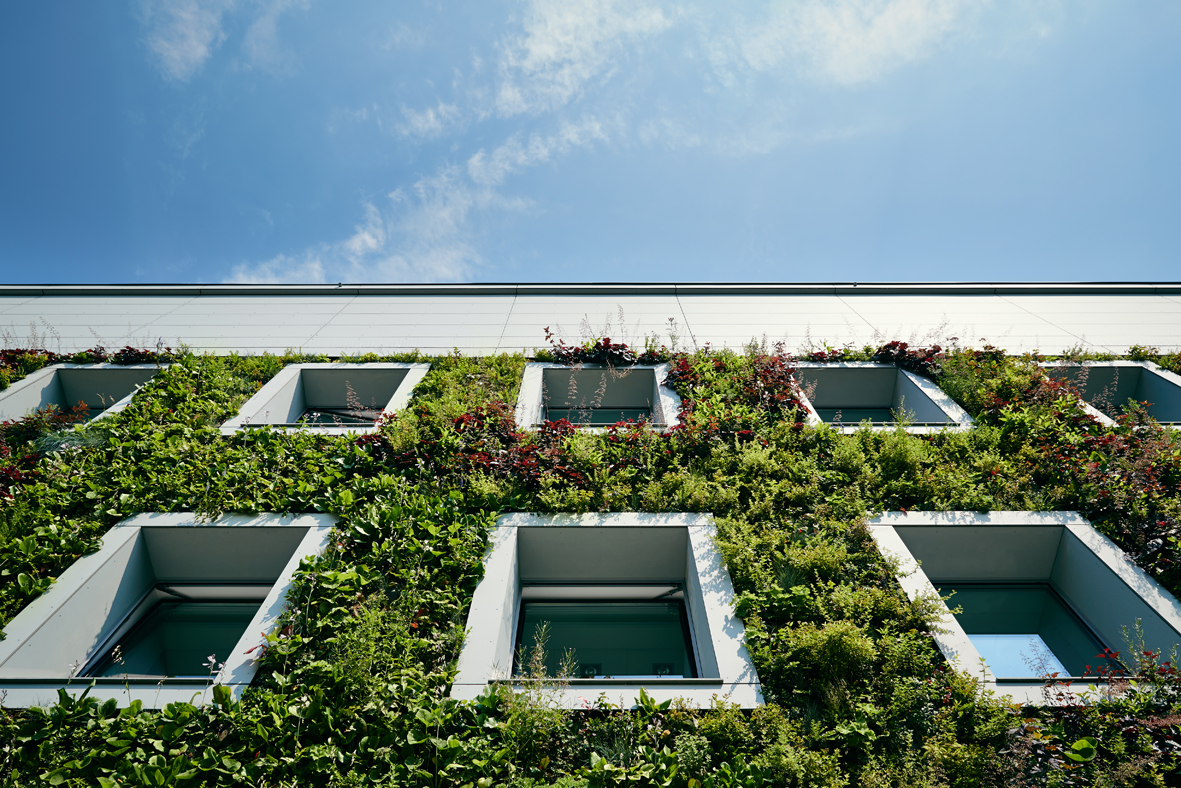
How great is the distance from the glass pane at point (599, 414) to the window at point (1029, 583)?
368cm

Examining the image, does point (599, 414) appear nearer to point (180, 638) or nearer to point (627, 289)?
point (627, 289)

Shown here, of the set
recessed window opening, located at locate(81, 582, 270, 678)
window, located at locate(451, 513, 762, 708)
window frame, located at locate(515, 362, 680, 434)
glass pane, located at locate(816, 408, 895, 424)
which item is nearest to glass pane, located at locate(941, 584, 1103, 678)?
window, located at locate(451, 513, 762, 708)

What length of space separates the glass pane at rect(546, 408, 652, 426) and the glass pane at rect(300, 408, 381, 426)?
233cm

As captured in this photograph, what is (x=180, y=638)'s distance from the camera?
493cm

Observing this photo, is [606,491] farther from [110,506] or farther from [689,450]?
[110,506]

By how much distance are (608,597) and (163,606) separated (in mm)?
3743

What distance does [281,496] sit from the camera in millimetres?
5258

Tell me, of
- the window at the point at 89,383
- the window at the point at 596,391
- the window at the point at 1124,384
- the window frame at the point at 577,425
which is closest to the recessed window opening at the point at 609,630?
the window frame at the point at 577,425

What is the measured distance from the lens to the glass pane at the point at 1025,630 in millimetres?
4512

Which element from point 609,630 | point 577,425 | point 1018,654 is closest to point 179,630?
point 609,630

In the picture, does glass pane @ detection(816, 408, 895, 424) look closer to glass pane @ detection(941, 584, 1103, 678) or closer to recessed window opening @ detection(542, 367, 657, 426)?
recessed window opening @ detection(542, 367, 657, 426)

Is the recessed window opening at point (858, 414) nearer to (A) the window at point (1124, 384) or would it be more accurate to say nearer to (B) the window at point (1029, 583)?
(A) the window at point (1124, 384)

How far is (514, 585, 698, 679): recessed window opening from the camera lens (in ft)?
15.1

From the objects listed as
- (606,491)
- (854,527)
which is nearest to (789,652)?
(854,527)
